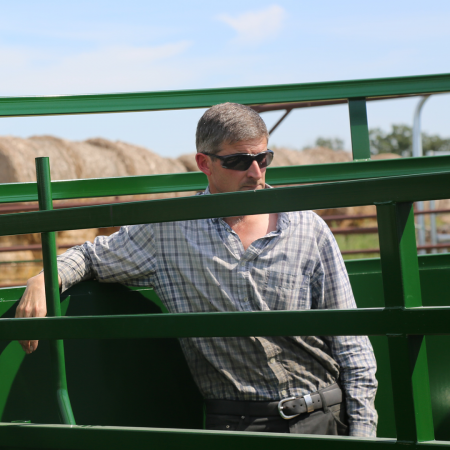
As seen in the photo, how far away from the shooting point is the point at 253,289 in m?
1.85

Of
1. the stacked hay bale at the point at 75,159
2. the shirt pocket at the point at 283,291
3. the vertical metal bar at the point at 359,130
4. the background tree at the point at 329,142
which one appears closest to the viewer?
the shirt pocket at the point at 283,291

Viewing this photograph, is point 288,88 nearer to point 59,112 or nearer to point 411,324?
point 59,112

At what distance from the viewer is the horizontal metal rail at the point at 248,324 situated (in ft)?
3.59

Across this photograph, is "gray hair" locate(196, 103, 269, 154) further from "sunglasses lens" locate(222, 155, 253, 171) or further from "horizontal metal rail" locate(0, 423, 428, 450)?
"horizontal metal rail" locate(0, 423, 428, 450)

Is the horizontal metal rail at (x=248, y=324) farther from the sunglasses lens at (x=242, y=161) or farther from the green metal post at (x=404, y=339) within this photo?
the sunglasses lens at (x=242, y=161)

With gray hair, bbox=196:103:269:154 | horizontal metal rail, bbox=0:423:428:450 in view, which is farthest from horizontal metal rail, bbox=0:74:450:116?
horizontal metal rail, bbox=0:423:428:450

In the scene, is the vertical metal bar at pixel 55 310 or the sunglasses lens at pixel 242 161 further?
the sunglasses lens at pixel 242 161

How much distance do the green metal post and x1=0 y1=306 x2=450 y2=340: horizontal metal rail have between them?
1.2 inches

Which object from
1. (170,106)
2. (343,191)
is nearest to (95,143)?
(170,106)

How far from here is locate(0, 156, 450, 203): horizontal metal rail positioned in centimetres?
216

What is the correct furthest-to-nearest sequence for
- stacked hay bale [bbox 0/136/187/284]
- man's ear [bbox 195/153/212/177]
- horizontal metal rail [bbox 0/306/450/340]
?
stacked hay bale [bbox 0/136/187/284], man's ear [bbox 195/153/212/177], horizontal metal rail [bbox 0/306/450/340]

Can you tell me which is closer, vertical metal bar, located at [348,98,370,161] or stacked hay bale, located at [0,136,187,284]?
vertical metal bar, located at [348,98,370,161]


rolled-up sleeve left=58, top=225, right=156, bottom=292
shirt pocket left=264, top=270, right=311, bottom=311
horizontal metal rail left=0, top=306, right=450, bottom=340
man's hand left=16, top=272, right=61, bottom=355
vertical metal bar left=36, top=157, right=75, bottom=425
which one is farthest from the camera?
rolled-up sleeve left=58, top=225, right=156, bottom=292

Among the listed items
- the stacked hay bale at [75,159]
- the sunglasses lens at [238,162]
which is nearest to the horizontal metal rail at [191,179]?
the sunglasses lens at [238,162]
